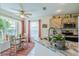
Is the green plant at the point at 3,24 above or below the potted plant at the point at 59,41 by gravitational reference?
above

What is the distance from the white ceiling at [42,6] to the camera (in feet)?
5.91

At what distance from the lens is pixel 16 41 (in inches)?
81.0

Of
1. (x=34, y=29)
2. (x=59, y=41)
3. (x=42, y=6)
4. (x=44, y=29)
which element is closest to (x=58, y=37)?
(x=59, y=41)

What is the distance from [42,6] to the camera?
1.89 meters

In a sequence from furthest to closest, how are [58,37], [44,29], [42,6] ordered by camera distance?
[44,29] → [58,37] → [42,6]

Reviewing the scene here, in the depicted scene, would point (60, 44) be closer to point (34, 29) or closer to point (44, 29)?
point (44, 29)

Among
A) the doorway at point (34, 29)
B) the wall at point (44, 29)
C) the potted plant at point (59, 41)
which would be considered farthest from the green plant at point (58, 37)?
the doorway at point (34, 29)

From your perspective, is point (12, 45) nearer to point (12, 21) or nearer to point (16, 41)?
point (16, 41)

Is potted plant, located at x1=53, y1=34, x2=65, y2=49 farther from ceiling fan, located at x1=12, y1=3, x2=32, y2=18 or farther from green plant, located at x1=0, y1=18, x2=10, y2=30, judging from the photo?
green plant, located at x1=0, y1=18, x2=10, y2=30

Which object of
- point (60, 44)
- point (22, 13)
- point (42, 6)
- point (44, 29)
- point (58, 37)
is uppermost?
point (42, 6)

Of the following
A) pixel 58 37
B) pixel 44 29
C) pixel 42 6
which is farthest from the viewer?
pixel 44 29

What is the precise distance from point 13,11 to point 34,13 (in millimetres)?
376

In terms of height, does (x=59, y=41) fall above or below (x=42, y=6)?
below

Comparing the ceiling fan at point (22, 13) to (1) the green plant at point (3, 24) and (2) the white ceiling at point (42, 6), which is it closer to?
(2) the white ceiling at point (42, 6)
